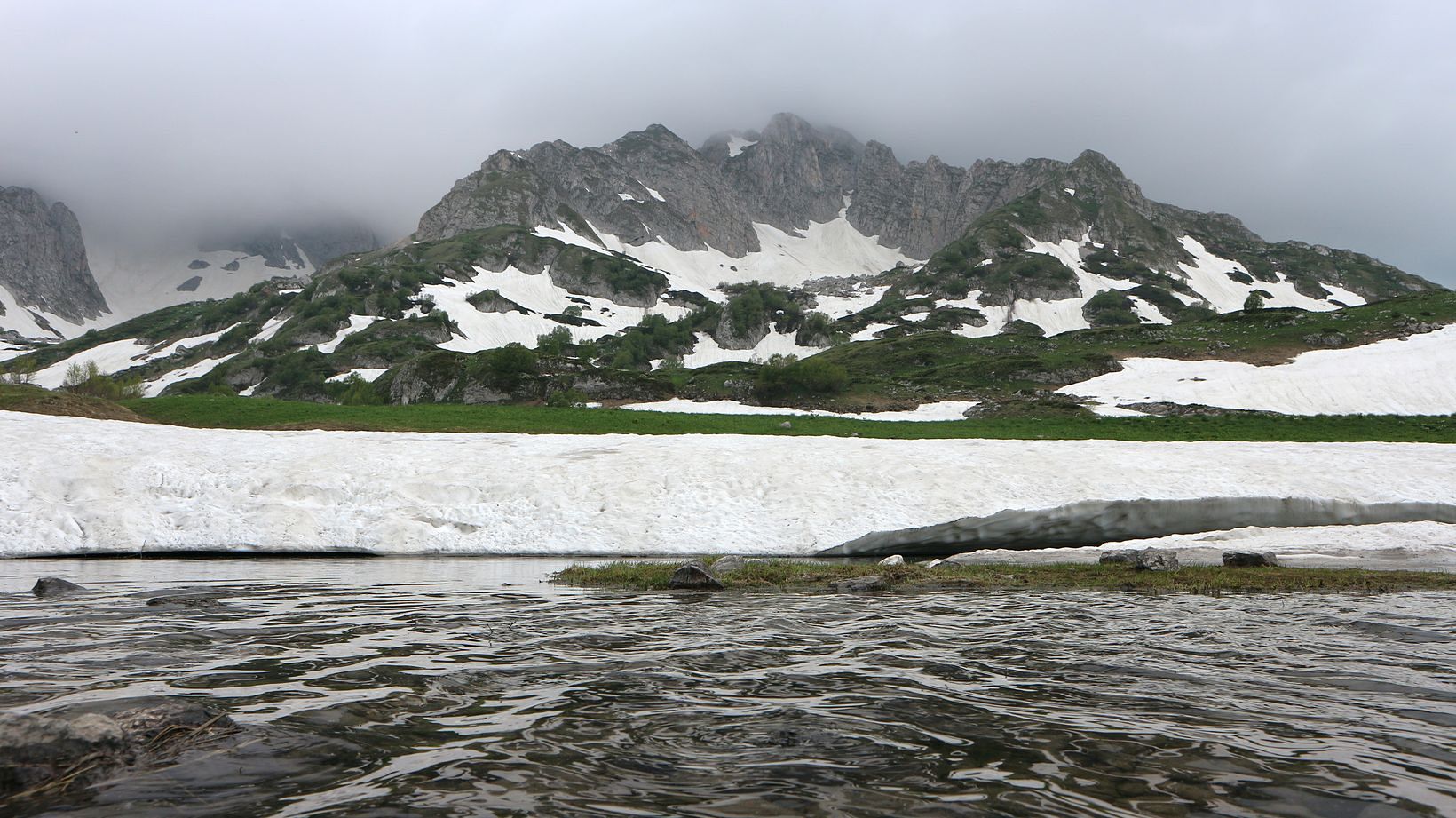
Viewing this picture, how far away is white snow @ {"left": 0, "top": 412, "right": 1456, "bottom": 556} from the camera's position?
2645cm

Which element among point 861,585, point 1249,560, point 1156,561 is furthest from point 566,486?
point 1249,560

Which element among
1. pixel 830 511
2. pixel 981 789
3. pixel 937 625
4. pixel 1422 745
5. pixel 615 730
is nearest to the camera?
pixel 981 789

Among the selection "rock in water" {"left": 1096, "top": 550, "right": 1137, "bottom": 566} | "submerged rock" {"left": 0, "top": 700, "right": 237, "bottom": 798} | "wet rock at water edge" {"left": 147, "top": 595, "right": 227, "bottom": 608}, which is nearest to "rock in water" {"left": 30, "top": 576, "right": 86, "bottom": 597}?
"wet rock at water edge" {"left": 147, "top": 595, "right": 227, "bottom": 608}

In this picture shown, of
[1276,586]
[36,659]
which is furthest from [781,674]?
[1276,586]

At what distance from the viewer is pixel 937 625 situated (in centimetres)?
1157

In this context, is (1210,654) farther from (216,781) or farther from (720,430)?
(720,430)

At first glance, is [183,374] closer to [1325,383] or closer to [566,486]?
[566,486]

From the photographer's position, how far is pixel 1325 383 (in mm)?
79438

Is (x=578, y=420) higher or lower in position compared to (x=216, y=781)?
higher

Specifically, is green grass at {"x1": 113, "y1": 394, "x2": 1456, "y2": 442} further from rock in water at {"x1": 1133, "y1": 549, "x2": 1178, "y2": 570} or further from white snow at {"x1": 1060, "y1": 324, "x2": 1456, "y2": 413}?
rock in water at {"x1": 1133, "y1": 549, "x2": 1178, "y2": 570}

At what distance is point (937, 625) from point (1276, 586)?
9711 millimetres

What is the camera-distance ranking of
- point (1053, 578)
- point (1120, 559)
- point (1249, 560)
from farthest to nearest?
1. point (1120, 559)
2. point (1249, 560)
3. point (1053, 578)

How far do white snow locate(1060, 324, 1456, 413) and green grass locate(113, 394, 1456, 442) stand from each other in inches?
438

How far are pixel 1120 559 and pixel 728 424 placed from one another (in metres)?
37.3
